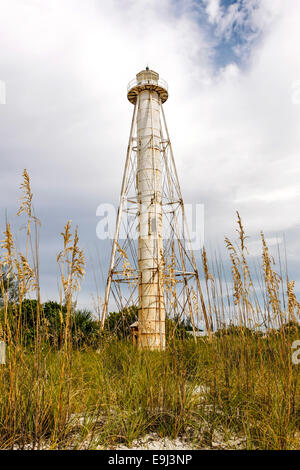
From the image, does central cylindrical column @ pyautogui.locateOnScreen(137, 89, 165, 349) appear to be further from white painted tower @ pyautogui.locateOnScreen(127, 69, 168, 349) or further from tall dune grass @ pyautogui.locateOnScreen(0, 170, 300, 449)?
tall dune grass @ pyautogui.locateOnScreen(0, 170, 300, 449)

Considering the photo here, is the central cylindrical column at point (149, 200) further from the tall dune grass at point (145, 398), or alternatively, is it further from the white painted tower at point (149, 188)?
the tall dune grass at point (145, 398)

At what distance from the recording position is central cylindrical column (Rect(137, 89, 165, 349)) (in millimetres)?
11180

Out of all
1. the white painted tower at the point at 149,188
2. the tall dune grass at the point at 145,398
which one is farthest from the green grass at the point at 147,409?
the white painted tower at the point at 149,188

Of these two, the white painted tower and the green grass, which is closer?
the green grass

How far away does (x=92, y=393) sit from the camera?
12.3 feet

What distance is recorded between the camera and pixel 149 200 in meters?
12.1

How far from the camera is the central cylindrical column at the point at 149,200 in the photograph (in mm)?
11180

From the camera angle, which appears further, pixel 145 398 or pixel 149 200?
pixel 149 200

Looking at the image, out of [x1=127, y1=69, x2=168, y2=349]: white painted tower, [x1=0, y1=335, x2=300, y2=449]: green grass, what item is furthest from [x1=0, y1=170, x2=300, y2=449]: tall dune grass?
[x1=127, y1=69, x2=168, y2=349]: white painted tower

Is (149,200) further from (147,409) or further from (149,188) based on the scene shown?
(147,409)

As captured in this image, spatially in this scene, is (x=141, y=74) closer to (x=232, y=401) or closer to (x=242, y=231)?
(x=242, y=231)

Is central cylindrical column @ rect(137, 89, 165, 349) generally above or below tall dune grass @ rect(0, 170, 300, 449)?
above

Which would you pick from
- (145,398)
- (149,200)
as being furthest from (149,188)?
(145,398)
